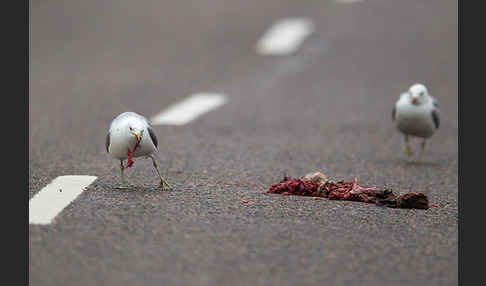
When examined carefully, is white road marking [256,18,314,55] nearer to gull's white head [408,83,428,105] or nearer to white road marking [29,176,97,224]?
gull's white head [408,83,428,105]

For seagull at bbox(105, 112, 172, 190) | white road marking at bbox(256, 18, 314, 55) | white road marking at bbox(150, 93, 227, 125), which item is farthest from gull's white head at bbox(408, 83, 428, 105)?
white road marking at bbox(256, 18, 314, 55)

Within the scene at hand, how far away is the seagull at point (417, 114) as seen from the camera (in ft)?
21.0

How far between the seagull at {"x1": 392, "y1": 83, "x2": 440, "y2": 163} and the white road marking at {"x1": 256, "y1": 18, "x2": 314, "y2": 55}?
483 cm

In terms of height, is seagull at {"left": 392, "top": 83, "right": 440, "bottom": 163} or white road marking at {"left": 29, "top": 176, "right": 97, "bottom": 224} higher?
seagull at {"left": 392, "top": 83, "right": 440, "bottom": 163}

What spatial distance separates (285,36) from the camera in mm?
11898

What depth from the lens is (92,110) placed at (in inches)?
323

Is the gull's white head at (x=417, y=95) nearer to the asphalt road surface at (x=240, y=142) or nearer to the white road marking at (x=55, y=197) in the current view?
the asphalt road surface at (x=240, y=142)

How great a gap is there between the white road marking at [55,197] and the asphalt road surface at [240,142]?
0.27ft

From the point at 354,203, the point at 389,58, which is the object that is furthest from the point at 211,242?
the point at 389,58

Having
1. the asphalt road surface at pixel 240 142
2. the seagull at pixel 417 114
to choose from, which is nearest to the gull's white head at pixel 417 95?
the seagull at pixel 417 114

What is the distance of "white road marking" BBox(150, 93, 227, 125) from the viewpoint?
7830mm

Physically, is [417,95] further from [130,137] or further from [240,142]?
[130,137]

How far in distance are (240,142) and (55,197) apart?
2709mm

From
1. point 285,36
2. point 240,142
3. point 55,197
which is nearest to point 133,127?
point 55,197
